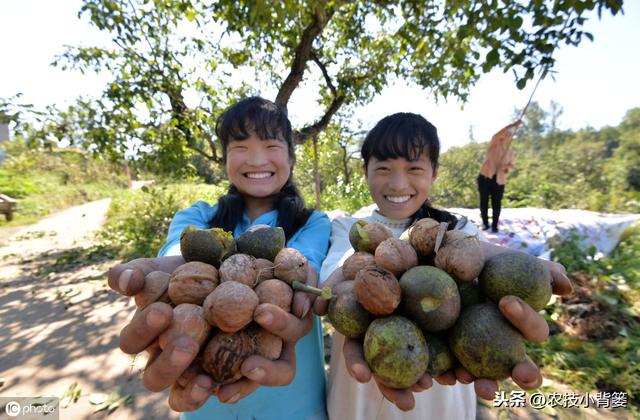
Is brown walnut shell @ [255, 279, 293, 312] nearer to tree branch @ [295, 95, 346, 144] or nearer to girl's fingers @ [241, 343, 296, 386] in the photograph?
girl's fingers @ [241, 343, 296, 386]

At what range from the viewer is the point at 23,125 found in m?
5.27

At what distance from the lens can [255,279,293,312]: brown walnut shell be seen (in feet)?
4.69

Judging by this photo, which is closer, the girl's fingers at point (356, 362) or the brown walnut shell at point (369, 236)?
the girl's fingers at point (356, 362)

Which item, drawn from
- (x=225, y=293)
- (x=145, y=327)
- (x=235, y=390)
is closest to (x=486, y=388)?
(x=235, y=390)

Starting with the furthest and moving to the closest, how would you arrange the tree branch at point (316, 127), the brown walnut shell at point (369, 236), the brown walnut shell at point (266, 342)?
1. the tree branch at point (316, 127)
2. the brown walnut shell at point (369, 236)
3. the brown walnut shell at point (266, 342)

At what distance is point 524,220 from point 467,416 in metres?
6.06

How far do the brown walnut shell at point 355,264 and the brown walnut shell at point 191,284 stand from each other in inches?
25.9

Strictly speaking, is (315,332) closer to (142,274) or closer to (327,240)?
(327,240)

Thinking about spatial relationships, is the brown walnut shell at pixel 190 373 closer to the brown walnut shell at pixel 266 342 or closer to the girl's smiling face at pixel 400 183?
the brown walnut shell at pixel 266 342

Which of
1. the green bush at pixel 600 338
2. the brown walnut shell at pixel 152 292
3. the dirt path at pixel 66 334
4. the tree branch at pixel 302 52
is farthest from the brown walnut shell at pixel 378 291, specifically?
the tree branch at pixel 302 52

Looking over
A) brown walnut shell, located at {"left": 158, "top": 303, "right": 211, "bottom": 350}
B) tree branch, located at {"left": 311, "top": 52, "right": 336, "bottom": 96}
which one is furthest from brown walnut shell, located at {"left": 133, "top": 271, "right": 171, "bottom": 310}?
tree branch, located at {"left": 311, "top": 52, "right": 336, "bottom": 96}

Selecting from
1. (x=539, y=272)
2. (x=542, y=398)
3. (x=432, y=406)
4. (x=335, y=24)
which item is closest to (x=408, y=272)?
(x=539, y=272)

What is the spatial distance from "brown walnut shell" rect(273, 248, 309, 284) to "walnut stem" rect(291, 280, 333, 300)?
0.12 ft

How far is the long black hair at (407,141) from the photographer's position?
219 cm
